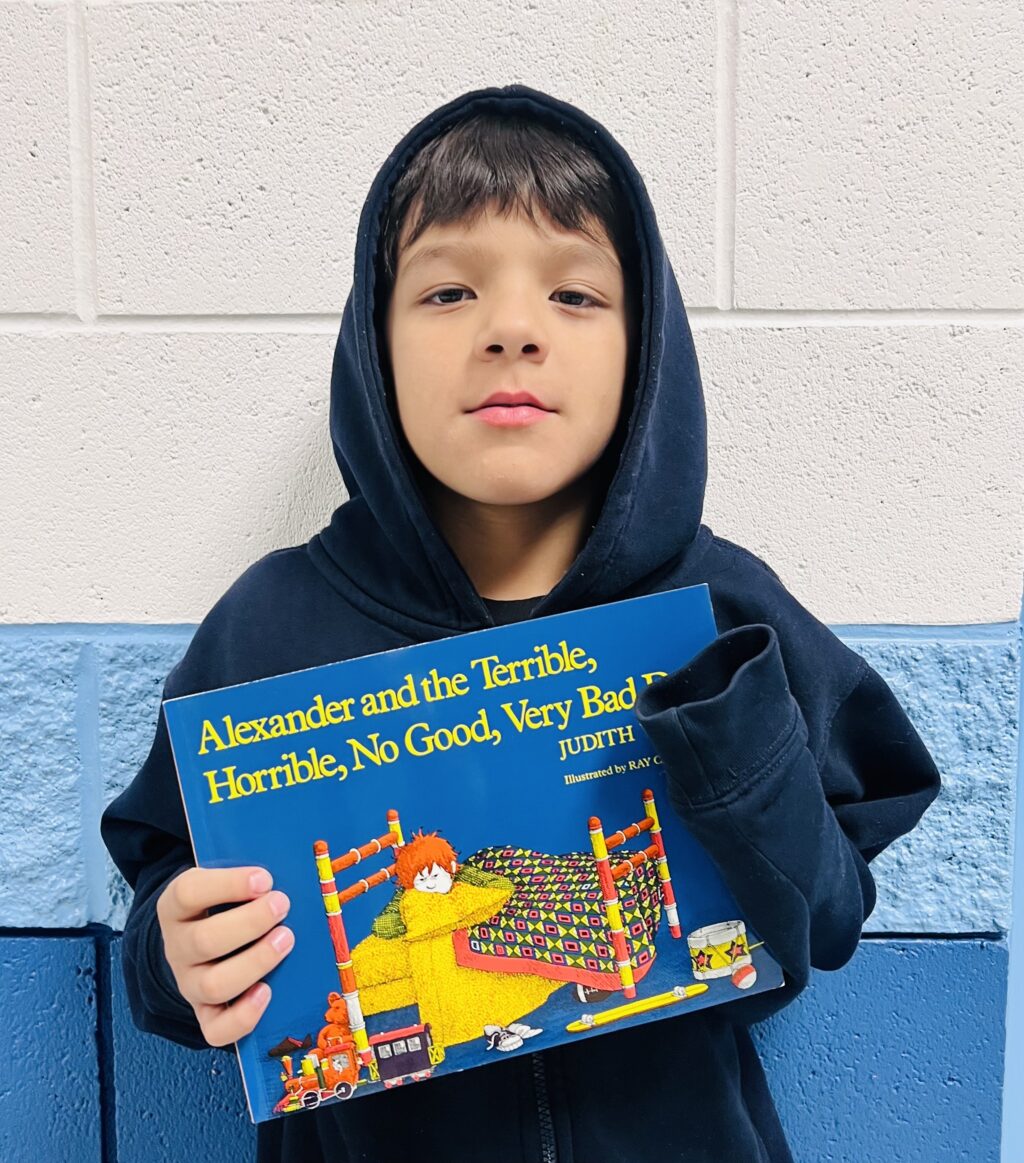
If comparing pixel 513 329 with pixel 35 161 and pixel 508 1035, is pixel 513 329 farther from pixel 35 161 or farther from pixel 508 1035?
pixel 35 161

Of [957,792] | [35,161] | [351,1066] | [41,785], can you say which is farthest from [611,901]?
[35,161]

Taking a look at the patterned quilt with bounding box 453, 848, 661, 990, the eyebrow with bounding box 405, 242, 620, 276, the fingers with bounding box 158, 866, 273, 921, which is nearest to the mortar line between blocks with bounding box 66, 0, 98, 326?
the eyebrow with bounding box 405, 242, 620, 276

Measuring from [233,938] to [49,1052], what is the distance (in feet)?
2.18

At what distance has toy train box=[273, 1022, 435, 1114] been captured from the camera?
81 centimetres

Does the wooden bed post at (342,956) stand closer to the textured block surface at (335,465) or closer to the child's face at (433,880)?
the child's face at (433,880)

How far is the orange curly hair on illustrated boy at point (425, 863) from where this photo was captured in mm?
809

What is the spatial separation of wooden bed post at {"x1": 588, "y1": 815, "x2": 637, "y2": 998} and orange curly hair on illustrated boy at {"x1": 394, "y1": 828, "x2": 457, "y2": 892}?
0.40 feet

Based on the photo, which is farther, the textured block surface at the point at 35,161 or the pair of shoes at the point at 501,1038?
the textured block surface at the point at 35,161

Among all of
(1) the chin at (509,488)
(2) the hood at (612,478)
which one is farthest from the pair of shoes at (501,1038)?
(1) the chin at (509,488)

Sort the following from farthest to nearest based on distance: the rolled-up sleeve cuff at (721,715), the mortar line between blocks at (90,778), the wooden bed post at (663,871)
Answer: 1. the mortar line between blocks at (90,778)
2. the wooden bed post at (663,871)
3. the rolled-up sleeve cuff at (721,715)

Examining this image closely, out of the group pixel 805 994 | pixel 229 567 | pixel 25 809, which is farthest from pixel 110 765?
pixel 805 994

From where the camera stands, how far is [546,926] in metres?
0.82

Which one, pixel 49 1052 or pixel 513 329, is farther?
pixel 49 1052

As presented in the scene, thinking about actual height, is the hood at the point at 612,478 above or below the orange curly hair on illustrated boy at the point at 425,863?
above
